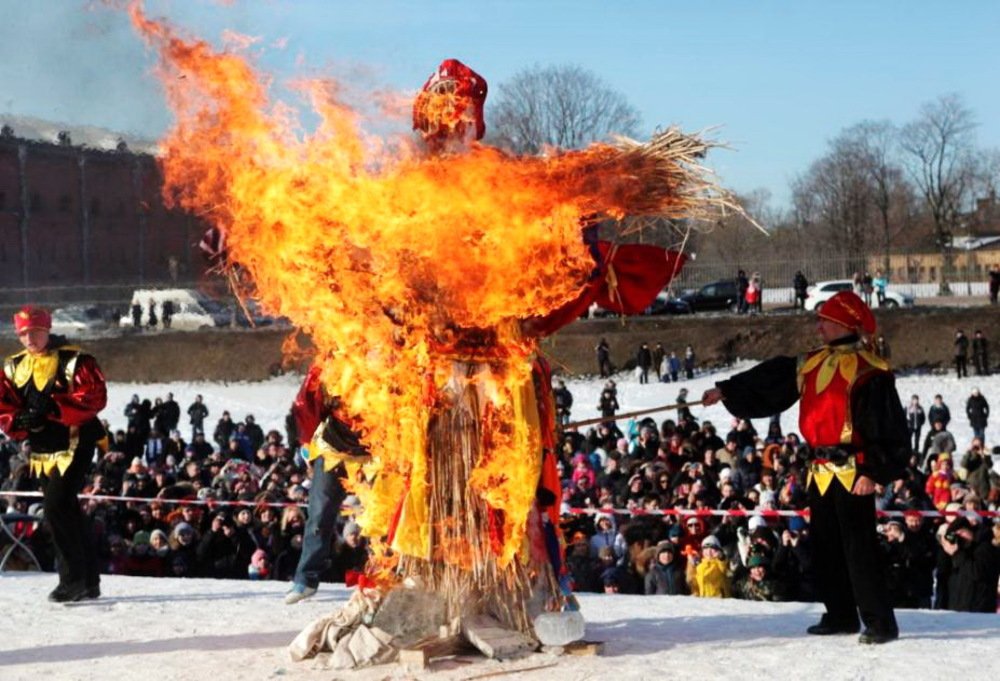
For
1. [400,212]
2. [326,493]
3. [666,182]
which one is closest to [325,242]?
[400,212]

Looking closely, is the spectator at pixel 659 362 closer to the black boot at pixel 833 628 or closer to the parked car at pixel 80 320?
the parked car at pixel 80 320

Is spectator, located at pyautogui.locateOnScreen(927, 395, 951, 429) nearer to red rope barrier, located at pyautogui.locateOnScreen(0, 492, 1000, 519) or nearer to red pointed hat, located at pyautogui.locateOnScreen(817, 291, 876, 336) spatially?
red rope barrier, located at pyautogui.locateOnScreen(0, 492, 1000, 519)

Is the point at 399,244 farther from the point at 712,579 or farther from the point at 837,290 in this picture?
the point at 837,290

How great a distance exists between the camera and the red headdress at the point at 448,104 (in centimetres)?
684

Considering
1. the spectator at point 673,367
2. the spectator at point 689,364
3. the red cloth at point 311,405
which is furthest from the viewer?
the spectator at point 689,364

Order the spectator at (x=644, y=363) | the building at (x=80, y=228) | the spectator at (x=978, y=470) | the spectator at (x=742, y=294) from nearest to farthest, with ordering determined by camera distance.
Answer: the spectator at (x=978, y=470)
the spectator at (x=644, y=363)
the spectator at (x=742, y=294)
the building at (x=80, y=228)

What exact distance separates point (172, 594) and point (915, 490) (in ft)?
24.6

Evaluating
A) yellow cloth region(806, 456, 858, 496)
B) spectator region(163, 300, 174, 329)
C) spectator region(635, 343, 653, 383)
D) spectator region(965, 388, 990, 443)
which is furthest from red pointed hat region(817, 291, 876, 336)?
spectator region(163, 300, 174, 329)

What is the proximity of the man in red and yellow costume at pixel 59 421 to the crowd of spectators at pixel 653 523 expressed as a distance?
1.40 m

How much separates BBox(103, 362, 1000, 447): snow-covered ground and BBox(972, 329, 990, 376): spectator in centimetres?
28

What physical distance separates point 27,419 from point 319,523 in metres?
1.89

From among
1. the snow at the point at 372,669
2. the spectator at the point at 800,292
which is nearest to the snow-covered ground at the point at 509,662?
the snow at the point at 372,669

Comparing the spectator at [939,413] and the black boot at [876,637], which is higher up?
the spectator at [939,413]

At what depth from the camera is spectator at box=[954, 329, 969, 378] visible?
3269cm
